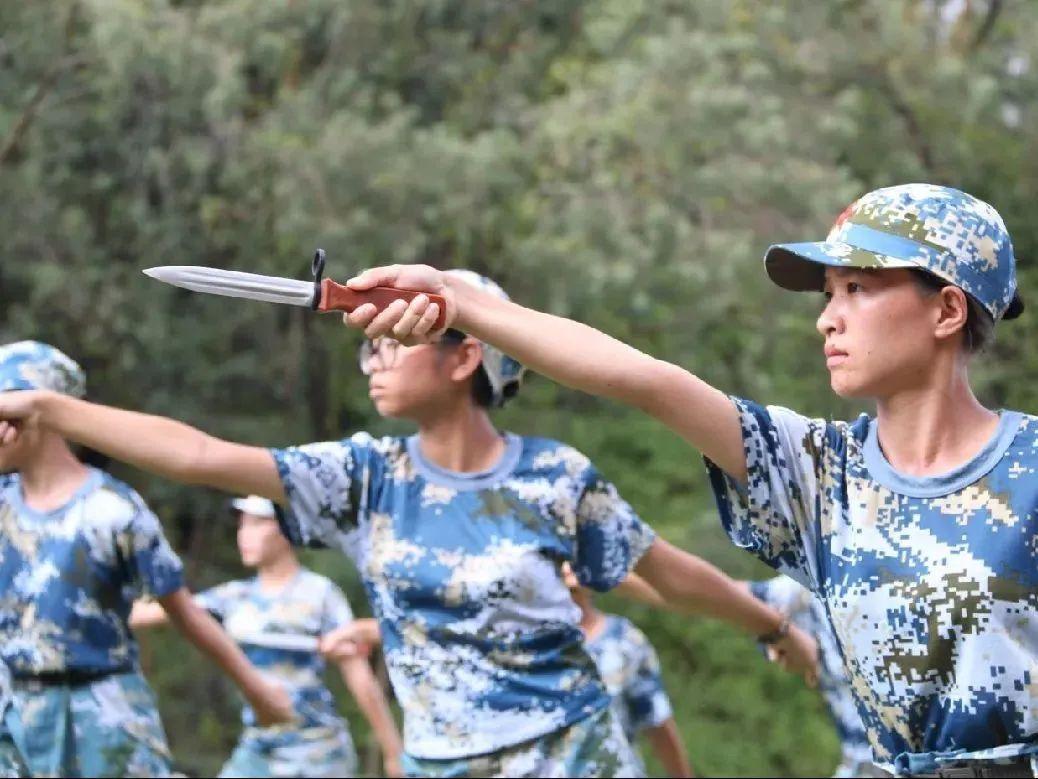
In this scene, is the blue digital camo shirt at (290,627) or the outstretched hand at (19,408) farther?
the blue digital camo shirt at (290,627)

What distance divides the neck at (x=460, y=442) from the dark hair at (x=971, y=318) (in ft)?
5.99

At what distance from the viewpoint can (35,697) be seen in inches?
219

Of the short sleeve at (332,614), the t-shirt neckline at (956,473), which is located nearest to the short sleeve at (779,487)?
the t-shirt neckline at (956,473)

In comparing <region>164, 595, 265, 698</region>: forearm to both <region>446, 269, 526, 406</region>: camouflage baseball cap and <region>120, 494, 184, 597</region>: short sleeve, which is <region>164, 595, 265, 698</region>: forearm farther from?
<region>446, 269, 526, 406</region>: camouflage baseball cap

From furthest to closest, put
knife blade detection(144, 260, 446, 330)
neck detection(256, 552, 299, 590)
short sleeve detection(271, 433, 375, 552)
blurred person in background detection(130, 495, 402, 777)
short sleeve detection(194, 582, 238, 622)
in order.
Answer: neck detection(256, 552, 299, 590)
short sleeve detection(194, 582, 238, 622)
blurred person in background detection(130, 495, 402, 777)
short sleeve detection(271, 433, 375, 552)
knife blade detection(144, 260, 446, 330)

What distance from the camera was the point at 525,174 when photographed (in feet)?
43.8

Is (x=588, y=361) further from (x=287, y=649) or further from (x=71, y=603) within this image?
(x=287, y=649)

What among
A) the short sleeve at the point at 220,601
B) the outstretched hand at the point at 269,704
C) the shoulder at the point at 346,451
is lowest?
the outstretched hand at the point at 269,704

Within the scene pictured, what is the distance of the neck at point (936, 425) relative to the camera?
334 cm

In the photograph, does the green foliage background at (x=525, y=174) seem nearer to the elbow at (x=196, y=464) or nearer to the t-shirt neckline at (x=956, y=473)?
the elbow at (x=196, y=464)

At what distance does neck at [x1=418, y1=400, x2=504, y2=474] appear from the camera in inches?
194

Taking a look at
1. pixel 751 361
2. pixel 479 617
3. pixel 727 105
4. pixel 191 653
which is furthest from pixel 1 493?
pixel 191 653

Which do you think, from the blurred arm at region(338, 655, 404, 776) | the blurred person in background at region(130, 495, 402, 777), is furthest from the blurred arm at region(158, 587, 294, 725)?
the blurred person in background at region(130, 495, 402, 777)

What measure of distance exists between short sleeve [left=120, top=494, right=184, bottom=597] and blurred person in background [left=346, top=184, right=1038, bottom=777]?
2.65 metres
